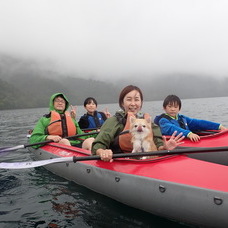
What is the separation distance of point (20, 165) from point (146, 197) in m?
3.00

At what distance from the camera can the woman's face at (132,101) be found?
4.31 meters

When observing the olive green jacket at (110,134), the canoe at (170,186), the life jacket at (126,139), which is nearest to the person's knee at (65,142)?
the canoe at (170,186)

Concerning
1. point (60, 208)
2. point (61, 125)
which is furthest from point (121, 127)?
point (61, 125)

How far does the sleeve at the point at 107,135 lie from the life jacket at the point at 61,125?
3.42 metres

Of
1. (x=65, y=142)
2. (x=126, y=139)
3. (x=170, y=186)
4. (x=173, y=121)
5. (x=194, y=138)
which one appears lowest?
(x=170, y=186)

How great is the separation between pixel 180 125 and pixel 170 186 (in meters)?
3.71

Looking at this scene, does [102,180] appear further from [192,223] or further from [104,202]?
[192,223]

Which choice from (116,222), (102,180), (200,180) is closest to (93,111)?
(102,180)

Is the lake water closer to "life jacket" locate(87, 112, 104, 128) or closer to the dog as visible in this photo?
the dog

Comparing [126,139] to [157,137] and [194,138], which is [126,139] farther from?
[194,138]

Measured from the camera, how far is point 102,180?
453 centimetres

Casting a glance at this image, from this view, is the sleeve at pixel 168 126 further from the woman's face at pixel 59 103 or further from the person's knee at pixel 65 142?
the woman's face at pixel 59 103

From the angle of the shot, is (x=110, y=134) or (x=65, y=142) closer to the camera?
(x=110, y=134)

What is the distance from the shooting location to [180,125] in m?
6.84
